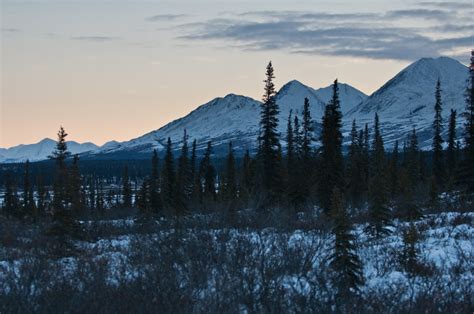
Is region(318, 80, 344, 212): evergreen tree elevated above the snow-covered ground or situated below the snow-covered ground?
above

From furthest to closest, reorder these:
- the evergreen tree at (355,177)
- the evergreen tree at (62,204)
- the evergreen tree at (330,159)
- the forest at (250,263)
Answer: the evergreen tree at (355,177)
the evergreen tree at (330,159)
the evergreen tree at (62,204)
the forest at (250,263)

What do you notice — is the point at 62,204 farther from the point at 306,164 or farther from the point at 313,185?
the point at 306,164

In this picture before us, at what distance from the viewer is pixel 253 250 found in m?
16.1

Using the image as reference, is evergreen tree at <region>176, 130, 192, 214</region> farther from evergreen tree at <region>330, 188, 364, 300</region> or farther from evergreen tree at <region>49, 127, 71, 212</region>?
evergreen tree at <region>330, 188, 364, 300</region>

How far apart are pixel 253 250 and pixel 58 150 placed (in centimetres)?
2121

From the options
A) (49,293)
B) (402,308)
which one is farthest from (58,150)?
(402,308)

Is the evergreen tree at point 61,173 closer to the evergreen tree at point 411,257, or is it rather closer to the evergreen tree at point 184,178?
the evergreen tree at point 411,257

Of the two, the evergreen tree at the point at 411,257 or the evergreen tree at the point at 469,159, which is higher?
the evergreen tree at the point at 469,159

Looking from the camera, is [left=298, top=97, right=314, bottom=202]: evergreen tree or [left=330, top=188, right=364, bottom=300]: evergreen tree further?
[left=298, top=97, right=314, bottom=202]: evergreen tree

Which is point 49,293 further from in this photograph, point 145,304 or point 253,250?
point 253,250

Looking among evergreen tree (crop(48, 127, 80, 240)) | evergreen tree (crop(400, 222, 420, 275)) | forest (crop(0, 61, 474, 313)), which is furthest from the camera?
evergreen tree (crop(48, 127, 80, 240))

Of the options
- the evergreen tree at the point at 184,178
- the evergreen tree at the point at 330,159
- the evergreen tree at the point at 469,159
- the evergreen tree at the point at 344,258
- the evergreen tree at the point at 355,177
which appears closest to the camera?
the evergreen tree at the point at 344,258

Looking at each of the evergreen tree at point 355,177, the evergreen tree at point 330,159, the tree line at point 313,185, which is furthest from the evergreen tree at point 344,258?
the evergreen tree at point 355,177

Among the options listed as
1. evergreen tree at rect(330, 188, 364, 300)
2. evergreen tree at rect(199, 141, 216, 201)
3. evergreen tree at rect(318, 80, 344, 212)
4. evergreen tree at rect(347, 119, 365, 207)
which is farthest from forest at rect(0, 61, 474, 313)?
evergreen tree at rect(199, 141, 216, 201)
